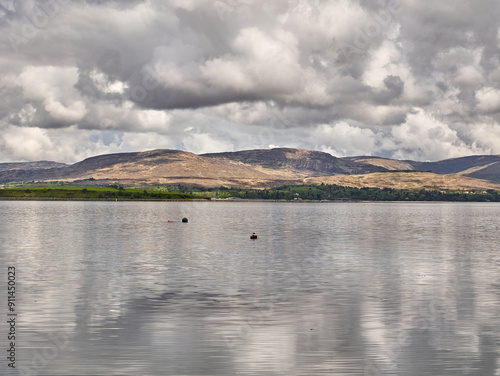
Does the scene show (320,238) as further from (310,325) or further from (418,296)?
(310,325)

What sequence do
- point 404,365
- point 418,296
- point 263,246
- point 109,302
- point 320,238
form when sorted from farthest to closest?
point 320,238 → point 263,246 → point 418,296 → point 109,302 → point 404,365

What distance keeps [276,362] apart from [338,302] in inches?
623

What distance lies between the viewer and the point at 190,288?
145 ft

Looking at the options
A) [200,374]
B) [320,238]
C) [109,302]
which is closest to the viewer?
[200,374]

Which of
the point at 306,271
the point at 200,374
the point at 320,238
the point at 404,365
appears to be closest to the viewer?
the point at 200,374

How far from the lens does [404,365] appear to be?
23547 millimetres

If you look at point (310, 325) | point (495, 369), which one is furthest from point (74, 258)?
point (495, 369)

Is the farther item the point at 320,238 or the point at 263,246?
the point at 320,238

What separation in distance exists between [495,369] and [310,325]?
10349 mm

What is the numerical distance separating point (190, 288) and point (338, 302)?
1225 centimetres

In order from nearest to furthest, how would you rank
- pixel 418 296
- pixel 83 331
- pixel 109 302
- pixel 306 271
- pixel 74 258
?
pixel 83 331, pixel 109 302, pixel 418 296, pixel 306 271, pixel 74 258

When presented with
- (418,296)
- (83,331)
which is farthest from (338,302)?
(83,331)

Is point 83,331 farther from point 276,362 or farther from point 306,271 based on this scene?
point 306,271

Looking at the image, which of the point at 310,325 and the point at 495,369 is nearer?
the point at 495,369
